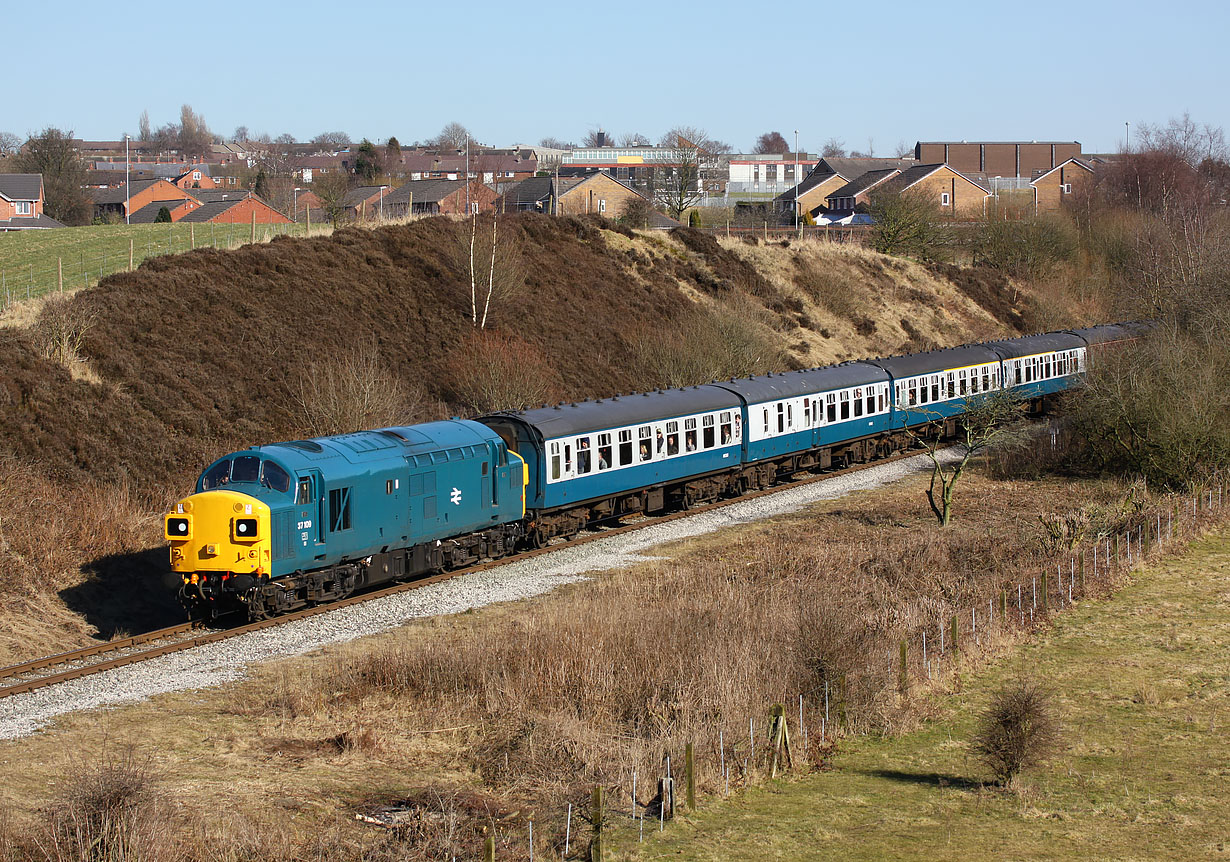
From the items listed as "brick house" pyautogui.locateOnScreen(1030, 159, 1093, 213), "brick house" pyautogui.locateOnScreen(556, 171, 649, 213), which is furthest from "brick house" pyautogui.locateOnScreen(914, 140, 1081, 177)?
"brick house" pyautogui.locateOnScreen(556, 171, 649, 213)

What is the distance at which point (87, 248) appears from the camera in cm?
5881

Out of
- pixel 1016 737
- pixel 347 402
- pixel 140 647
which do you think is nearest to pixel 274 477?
pixel 140 647

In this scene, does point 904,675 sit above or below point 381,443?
below

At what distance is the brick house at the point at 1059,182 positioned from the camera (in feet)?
404

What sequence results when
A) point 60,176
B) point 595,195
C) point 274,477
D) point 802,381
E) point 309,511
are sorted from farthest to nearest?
1. point 60,176
2. point 595,195
3. point 802,381
4. point 309,511
5. point 274,477

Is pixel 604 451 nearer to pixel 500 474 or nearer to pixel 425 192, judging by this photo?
pixel 500 474

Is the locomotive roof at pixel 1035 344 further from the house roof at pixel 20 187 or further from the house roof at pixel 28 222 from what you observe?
the house roof at pixel 20 187

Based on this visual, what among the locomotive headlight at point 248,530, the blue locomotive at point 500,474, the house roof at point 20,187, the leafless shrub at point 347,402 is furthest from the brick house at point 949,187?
the locomotive headlight at point 248,530

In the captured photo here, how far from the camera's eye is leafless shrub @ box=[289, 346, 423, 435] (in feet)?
112

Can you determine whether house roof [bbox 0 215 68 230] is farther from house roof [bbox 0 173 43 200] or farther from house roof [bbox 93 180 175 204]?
house roof [bbox 93 180 175 204]

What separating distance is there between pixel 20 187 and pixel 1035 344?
82080mm

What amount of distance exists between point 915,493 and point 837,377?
5.64m

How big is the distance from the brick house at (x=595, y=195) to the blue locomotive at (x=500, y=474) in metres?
53.9

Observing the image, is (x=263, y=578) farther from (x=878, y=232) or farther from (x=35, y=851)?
(x=878, y=232)
